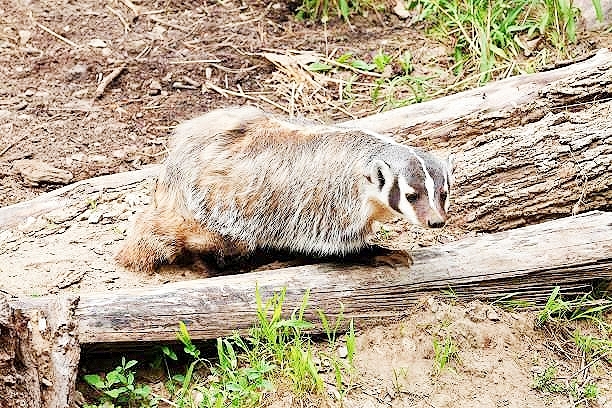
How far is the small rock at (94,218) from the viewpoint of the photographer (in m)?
4.61

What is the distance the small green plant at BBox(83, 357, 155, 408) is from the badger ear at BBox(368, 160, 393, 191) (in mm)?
1220

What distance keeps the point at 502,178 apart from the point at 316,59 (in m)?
2.64

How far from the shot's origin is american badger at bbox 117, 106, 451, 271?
145 inches

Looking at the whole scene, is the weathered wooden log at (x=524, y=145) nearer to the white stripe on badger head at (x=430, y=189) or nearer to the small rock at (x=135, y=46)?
the white stripe on badger head at (x=430, y=189)

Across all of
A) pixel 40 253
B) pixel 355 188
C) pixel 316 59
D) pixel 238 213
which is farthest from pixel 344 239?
pixel 316 59

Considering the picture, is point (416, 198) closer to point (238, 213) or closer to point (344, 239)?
point (344, 239)

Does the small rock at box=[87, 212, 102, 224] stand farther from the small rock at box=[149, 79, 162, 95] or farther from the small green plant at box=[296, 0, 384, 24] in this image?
the small green plant at box=[296, 0, 384, 24]

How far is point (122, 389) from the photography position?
3436mm

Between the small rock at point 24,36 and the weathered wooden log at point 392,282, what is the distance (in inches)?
157

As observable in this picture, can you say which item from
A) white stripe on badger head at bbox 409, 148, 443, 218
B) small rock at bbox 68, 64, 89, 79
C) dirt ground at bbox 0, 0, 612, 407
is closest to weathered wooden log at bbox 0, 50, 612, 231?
dirt ground at bbox 0, 0, 612, 407

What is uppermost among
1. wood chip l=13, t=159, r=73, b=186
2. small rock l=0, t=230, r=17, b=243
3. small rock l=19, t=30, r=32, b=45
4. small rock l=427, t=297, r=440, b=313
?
small rock l=427, t=297, r=440, b=313

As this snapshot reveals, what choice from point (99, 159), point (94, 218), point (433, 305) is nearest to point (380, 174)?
point (433, 305)

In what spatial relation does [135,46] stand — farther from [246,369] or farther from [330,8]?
[246,369]

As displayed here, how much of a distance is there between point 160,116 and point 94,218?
1858mm
